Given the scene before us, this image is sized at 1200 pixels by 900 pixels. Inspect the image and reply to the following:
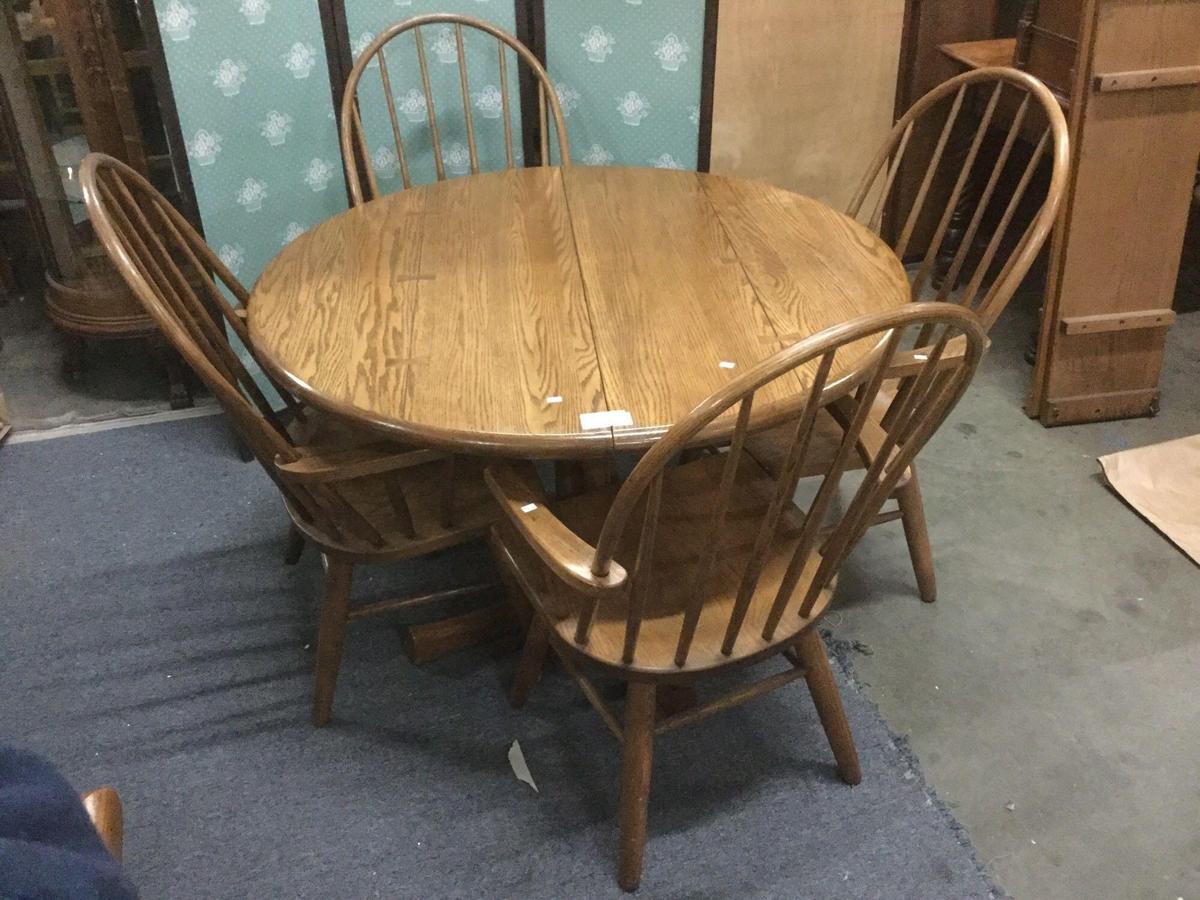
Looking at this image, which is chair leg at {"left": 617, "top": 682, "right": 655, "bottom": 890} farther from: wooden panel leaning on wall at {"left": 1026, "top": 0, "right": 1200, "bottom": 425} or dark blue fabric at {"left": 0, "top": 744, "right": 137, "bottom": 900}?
wooden panel leaning on wall at {"left": 1026, "top": 0, "right": 1200, "bottom": 425}

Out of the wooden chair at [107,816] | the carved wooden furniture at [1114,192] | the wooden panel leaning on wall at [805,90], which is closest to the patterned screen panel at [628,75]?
the wooden panel leaning on wall at [805,90]

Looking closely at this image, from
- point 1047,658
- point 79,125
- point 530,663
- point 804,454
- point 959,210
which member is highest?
point 79,125

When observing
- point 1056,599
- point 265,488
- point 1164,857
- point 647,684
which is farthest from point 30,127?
point 1164,857

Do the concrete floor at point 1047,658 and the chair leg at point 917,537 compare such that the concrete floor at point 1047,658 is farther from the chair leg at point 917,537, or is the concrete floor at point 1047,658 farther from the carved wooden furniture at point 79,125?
the carved wooden furniture at point 79,125

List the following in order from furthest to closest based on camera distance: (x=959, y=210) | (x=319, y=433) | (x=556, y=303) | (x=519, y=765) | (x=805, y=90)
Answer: (x=959, y=210)
(x=805, y=90)
(x=319, y=433)
(x=519, y=765)
(x=556, y=303)

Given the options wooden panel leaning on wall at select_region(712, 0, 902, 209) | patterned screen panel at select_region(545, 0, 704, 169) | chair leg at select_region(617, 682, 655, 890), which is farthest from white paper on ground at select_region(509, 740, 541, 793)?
wooden panel leaning on wall at select_region(712, 0, 902, 209)

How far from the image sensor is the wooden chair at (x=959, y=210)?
4.89 feet

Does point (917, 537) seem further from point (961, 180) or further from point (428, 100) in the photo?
A: point (428, 100)

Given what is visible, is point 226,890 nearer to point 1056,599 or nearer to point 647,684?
point 647,684

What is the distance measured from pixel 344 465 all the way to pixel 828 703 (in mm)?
815

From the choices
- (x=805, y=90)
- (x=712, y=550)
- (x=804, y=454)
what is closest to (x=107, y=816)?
(x=712, y=550)

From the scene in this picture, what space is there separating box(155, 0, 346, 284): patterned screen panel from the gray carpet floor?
30.7 inches

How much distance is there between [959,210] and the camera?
10.3 feet

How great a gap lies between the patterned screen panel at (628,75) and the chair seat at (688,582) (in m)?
1.18
